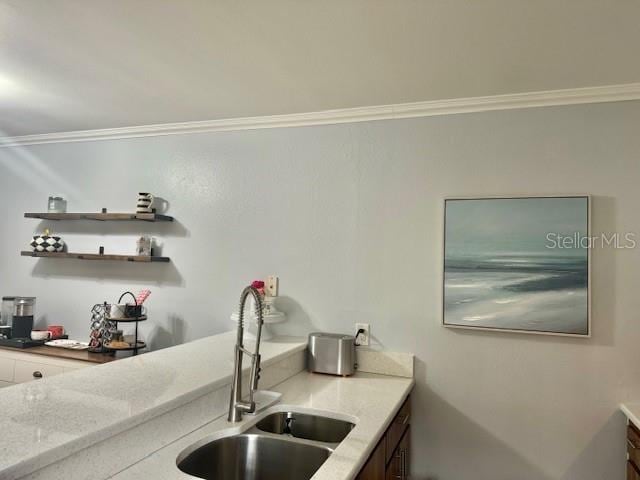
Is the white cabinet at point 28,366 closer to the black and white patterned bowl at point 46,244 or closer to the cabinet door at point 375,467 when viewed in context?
the black and white patterned bowl at point 46,244

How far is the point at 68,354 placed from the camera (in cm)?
268

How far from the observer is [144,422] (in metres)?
1.31

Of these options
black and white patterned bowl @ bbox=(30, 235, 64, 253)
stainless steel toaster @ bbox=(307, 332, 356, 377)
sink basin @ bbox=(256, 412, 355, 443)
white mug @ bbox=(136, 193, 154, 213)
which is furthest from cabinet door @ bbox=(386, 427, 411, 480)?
black and white patterned bowl @ bbox=(30, 235, 64, 253)

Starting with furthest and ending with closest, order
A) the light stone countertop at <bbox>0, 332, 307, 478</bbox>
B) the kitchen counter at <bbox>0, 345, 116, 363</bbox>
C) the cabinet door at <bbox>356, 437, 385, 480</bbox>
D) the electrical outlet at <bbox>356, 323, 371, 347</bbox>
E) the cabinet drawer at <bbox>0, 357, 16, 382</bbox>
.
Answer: the cabinet drawer at <bbox>0, 357, 16, 382</bbox>
the kitchen counter at <bbox>0, 345, 116, 363</bbox>
the electrical outlet at <bbox>356, 323, 371, 347</bbox>
the cabinet door at <bbox>356, 437, 385, 480</bbox>
the light stone countertop at <bbox>0, 332, 307, 478</bbox>

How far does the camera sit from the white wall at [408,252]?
6.96 ft

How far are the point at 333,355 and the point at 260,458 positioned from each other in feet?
2.85

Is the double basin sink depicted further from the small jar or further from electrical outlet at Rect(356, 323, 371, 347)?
the small jar

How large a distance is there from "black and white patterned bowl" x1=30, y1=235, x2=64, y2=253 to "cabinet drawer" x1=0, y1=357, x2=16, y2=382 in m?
0.84

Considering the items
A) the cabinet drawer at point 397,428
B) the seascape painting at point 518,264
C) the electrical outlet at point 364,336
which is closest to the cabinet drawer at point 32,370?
the electrical outlet at point 364,336

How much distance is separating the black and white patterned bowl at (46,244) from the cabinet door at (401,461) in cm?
275

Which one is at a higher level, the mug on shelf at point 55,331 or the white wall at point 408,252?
the white wall at point 408,252

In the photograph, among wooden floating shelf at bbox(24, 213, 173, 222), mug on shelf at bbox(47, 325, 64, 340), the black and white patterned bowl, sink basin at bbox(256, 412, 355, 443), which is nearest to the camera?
sink basin at bbox(256, 412, 355, 443)

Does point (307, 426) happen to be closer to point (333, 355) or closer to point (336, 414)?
point (336, 414)

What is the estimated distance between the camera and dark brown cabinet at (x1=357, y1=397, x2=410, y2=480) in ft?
5.13
